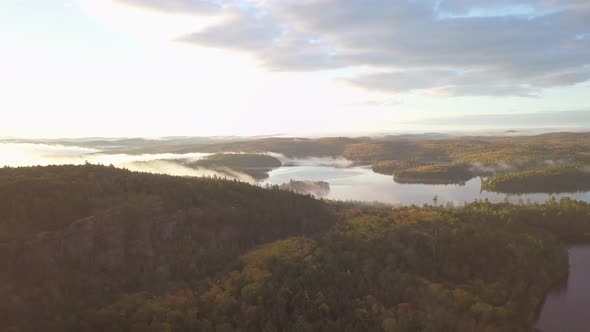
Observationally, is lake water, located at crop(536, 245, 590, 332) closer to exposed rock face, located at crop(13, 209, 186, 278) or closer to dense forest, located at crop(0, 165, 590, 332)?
dense forest, located at crop(0, 165, 590, 332)

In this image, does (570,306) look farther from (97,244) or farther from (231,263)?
(97,244)

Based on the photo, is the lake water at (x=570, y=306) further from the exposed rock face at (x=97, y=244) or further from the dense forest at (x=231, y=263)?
the exposed rock face at (x=97, y=244)

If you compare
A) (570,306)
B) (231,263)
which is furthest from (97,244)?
(570,306)

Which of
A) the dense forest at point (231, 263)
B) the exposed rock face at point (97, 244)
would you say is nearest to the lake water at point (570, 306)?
the dense forest at point (231, 263)

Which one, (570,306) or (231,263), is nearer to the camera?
(231,263)

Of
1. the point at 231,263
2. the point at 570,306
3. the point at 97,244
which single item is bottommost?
the point at 570,306

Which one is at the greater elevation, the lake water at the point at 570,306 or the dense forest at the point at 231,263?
the dense forest at the point at 231,263

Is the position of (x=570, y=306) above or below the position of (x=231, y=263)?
below
